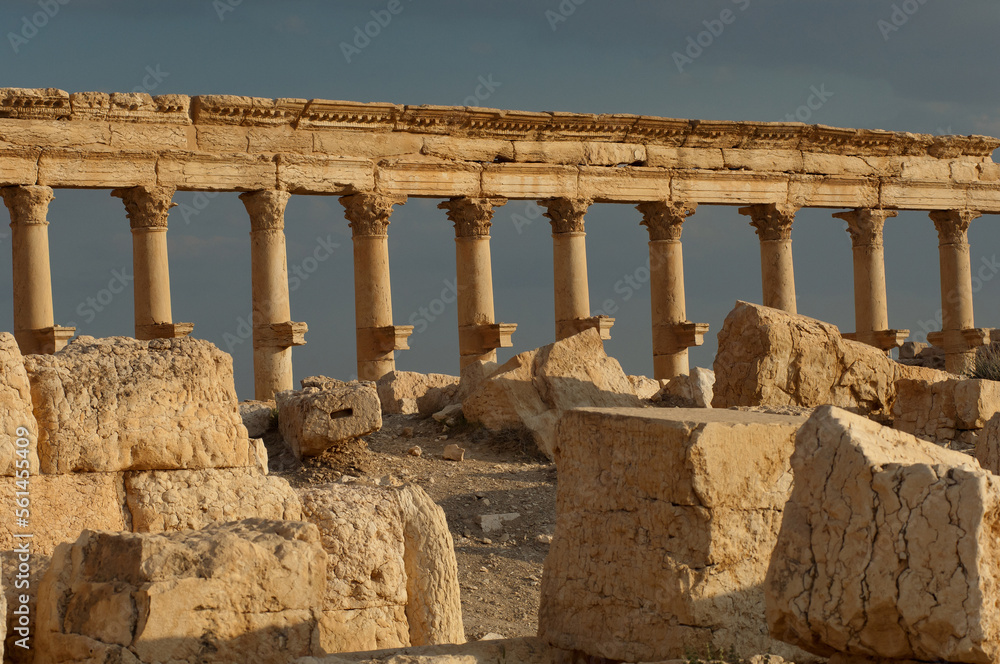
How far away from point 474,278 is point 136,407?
644 inches

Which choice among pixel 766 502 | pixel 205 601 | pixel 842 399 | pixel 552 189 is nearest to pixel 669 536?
pixel 766 502

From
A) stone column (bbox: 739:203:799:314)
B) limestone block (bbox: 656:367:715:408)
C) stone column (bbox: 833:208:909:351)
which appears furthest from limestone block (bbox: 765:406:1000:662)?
stone column (bbox: 833:208:909:351)

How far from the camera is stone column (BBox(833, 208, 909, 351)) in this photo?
26.6 m

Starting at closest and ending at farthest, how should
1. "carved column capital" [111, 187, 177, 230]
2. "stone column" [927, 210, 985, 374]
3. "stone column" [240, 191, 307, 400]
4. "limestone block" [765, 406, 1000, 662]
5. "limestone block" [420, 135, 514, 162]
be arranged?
"limestone block" [765, 406, 1000, 662] < "carved column capital" [111, 187, 177, 230] < "stone column" [240, 191, 307, 400] < "limestone block" [420, 135, 514, 162] < "stone column" [927, 210, 985, 374]

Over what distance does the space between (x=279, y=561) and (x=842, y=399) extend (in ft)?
34.2

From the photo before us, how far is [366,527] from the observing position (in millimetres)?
6820

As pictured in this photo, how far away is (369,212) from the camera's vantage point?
21891mm

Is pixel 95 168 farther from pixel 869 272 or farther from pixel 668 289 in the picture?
pixel 869 272

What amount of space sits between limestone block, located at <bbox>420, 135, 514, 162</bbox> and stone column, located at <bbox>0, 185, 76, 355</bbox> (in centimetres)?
658

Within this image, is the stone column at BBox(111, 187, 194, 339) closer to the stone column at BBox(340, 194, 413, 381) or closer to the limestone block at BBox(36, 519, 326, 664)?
the stone column at BBox(340, 194, 413, 381)

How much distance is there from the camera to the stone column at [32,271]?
19438 millimetres

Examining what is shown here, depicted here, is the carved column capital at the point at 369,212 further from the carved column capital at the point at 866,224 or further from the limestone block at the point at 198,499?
the limestone block at the point at 198,499

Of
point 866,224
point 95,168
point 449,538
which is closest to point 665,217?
point 866,224

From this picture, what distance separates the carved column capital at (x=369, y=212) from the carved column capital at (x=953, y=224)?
13220 mm
